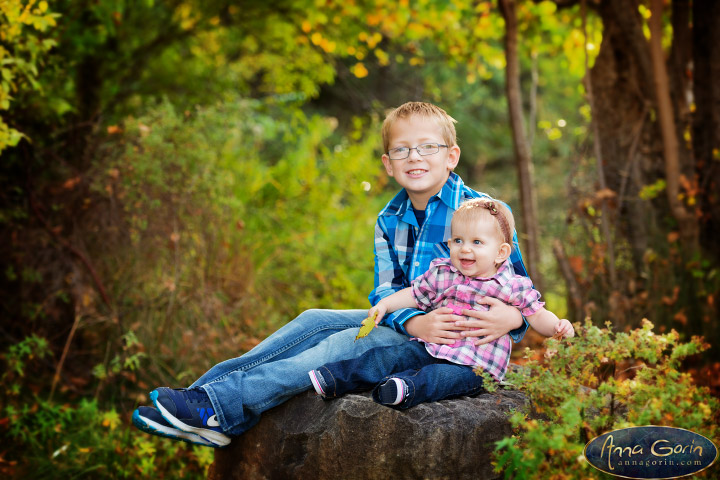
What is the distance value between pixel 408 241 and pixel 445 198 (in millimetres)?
260

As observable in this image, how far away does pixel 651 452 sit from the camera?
86.5 inches

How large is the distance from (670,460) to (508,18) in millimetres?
4221

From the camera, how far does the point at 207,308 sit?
460 centimetres

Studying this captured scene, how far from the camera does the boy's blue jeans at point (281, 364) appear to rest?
8.70 feet

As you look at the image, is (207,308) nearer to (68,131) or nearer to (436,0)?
(68,131)

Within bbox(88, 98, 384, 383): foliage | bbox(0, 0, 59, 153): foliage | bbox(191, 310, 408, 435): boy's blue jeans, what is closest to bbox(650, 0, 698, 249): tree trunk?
bbox(88, 98, 384, 383): foliage

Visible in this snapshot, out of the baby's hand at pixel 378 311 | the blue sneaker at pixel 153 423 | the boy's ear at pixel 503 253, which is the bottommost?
the blue sneaker at pixel 153 423

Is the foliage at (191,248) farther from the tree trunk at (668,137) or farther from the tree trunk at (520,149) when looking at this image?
the tree trunk at (668,137)

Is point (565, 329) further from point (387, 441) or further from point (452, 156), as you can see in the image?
point (452, 156)

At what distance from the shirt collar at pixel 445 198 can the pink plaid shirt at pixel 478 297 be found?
30 cm

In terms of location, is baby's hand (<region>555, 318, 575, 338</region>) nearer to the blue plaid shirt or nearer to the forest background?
the blue plaid shirt

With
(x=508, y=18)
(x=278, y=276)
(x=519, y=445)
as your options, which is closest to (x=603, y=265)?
(x=508, y=18)

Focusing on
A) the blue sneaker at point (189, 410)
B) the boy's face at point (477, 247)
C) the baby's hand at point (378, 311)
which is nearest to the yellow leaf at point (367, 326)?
the baby's hand at point (378, 311)

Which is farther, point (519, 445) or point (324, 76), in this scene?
point (324, 76)
